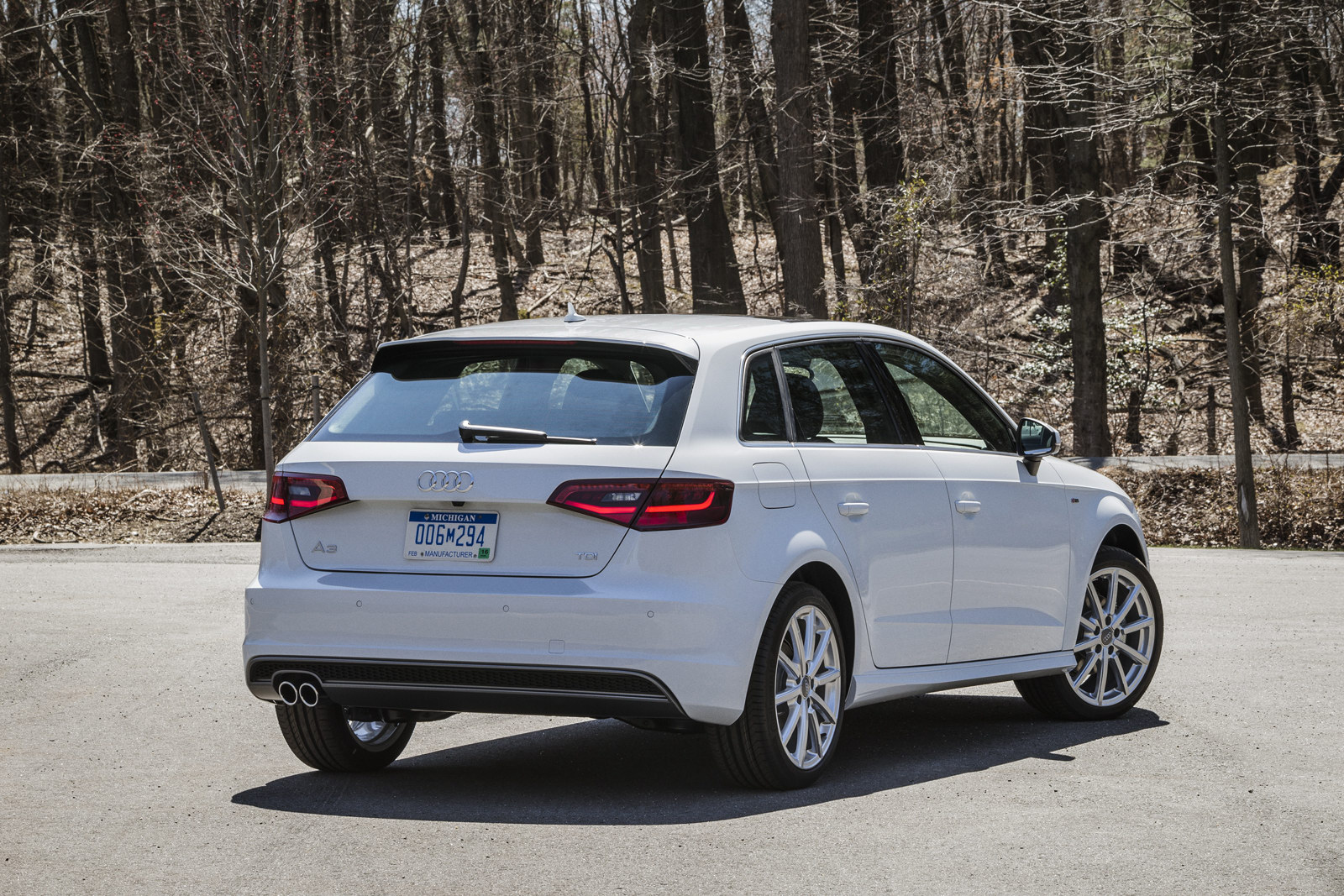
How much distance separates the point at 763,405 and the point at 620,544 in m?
0.96

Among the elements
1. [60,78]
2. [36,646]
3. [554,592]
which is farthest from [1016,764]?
[60,78]

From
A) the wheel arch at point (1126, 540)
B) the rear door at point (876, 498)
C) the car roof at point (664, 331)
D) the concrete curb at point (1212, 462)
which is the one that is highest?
the car roof at point (664, 331)

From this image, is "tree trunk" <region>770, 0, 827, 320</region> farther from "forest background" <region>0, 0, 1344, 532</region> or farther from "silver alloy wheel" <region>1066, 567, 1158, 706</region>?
"silver alloy wheel" <region>1066, 567, 1158, 706</region>

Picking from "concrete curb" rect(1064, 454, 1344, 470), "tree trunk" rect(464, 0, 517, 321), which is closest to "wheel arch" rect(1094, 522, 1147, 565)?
"concrete curb" rect(1064, 454, 1344, 470)

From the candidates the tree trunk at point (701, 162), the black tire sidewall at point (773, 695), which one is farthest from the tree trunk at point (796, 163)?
the black tire sidewall at point (773, 695)

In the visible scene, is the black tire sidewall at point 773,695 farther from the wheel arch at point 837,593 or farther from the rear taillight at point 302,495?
the rear taillight at point 302,495

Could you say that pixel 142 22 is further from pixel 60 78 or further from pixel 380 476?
pixel 380 476

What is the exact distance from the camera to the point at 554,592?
216 inches

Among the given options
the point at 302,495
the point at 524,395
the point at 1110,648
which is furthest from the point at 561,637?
the point at 1110,648

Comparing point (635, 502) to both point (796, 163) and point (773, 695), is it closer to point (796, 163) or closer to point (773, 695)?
point (773, 695)

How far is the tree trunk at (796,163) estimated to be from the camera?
889 inches

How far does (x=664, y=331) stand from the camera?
613 cm

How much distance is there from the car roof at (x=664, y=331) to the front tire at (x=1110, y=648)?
2112mm

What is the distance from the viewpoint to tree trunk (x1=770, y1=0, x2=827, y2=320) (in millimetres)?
22578
